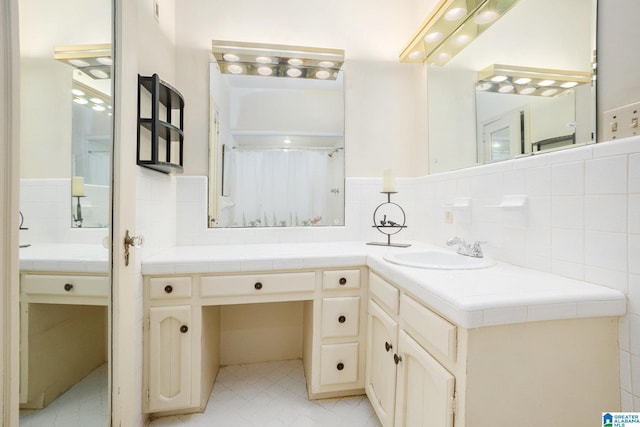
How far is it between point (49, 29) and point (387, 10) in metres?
2.07

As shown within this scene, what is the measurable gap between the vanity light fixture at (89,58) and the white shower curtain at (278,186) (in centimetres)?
94

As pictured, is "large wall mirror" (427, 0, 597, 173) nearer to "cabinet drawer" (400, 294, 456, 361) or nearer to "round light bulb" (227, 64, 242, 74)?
"cabinet drawer" (400, 294, 456, 361)

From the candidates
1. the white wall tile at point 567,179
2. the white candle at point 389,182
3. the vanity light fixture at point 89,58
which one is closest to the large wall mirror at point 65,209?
the vanity light fixture at point 89,58

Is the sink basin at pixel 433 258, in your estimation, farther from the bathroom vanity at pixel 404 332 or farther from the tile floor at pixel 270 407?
the tile floor at pixel 270 407

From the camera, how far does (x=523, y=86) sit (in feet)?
4.04

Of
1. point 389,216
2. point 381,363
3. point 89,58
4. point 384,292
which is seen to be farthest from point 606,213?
point 89,58

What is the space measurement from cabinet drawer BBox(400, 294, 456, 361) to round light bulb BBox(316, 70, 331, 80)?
1597mm

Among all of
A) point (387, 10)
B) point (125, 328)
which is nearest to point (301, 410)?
point (125, 328)

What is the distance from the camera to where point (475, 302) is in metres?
0.74

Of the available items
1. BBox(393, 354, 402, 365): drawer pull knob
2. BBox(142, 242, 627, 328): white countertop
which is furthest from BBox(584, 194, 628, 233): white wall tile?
BBox(393, 354, 402, 365): drawer pull knob

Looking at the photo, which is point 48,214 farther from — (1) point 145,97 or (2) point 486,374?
(2) point 486,374

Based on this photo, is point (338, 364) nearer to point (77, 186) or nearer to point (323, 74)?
point (77, 186)

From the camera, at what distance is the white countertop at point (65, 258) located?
2.38 feet

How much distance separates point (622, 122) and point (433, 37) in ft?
4.07
